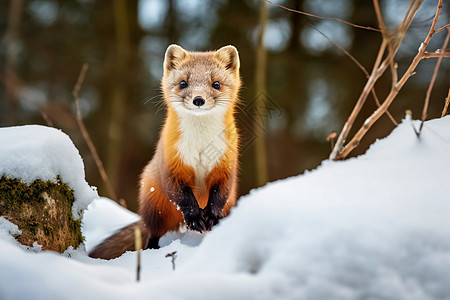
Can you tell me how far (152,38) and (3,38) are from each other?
1.92m

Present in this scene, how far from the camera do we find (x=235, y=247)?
1.06 m

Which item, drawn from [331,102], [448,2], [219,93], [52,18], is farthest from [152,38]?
[219,93]

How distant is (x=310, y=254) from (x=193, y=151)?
128 cm

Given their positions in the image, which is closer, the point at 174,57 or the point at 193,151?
the point at 193,151

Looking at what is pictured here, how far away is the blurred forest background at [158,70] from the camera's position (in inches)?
217

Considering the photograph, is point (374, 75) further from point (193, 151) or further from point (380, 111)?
point (193, 151)

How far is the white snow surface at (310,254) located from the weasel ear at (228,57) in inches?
48.6

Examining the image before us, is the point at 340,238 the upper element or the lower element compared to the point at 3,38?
upper

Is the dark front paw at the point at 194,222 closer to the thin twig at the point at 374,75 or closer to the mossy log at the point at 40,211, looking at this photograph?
the mossy log at the point at 40,211

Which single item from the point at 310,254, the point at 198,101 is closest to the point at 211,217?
the point at 198,101

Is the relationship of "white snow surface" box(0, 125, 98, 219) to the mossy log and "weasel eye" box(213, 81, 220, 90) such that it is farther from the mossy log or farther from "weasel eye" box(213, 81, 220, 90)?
"weasel eye" box(213, 81, 220, 90)

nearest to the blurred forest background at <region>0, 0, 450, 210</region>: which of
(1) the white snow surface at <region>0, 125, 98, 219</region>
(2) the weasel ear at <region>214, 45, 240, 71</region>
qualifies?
(2) the weasel ear at <region>214, 45, 240, 71</region>

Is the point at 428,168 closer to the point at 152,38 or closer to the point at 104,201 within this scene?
the point at 104,201

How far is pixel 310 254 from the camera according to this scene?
999 millimetres
